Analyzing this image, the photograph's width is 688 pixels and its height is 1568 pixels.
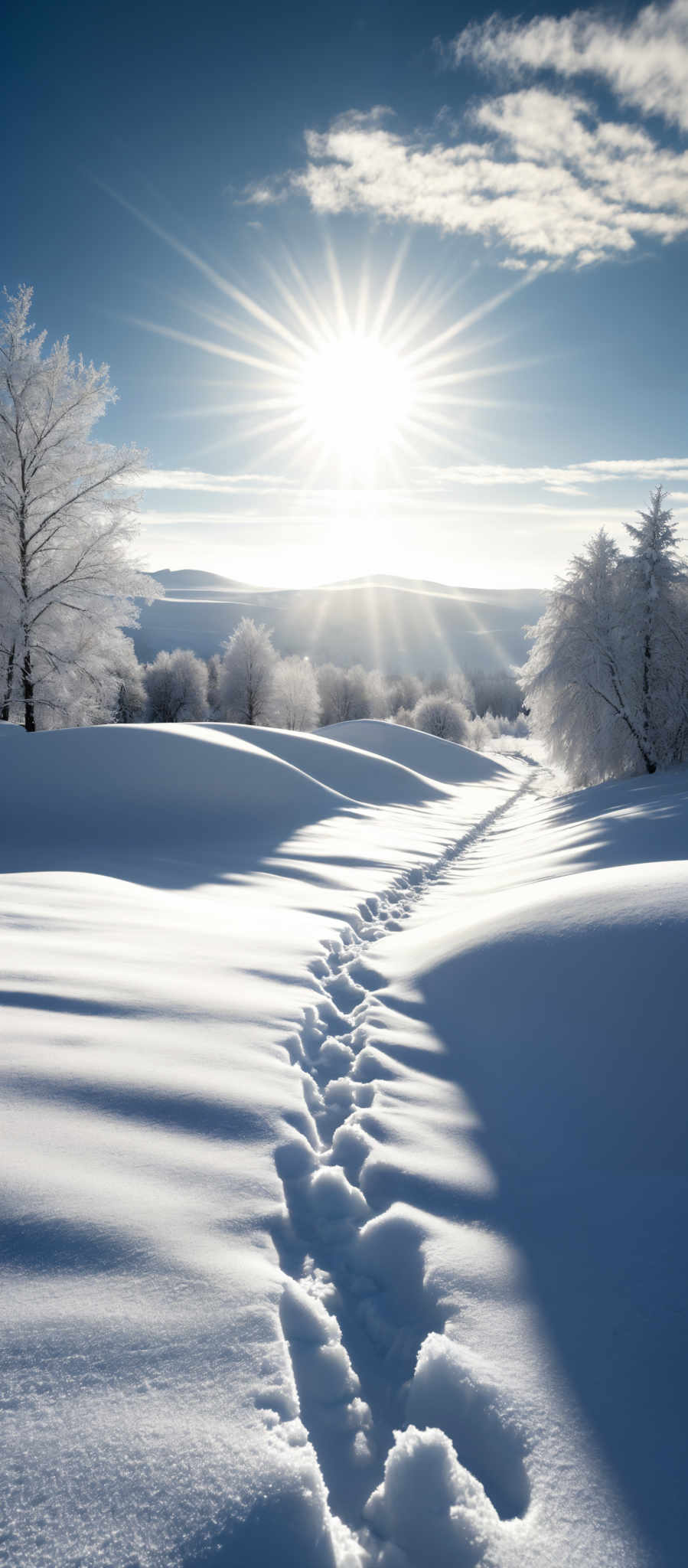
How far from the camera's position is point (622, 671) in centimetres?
1606

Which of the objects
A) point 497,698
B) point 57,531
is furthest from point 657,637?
point 497,698

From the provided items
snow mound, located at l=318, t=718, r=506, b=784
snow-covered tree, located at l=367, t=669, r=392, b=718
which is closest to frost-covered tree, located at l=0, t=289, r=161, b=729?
snow mound, located at l=318, t=718, r=506, b=784

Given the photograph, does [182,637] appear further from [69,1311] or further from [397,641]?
[69,1311]

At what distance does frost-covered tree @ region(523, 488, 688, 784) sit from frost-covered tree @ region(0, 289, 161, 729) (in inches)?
398

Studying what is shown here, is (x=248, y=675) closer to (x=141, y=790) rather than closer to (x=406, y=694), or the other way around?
(x=406, y=694)

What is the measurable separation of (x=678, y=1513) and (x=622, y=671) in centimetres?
1636

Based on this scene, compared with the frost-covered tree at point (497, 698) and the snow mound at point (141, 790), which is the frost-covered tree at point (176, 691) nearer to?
the snow mound at point (141, 790)

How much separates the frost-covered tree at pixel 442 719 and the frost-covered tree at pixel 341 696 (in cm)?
684

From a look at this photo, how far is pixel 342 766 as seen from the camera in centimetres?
1639

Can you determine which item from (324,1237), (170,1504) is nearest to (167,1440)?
(170,1504)

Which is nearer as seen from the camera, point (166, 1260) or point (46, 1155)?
point (166, 1260)

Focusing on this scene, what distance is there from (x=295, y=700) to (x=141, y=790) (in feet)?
90.2

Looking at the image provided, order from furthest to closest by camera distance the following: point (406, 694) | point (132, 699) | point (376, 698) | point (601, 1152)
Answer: point (406, 694)
point (376, 698)
point (132, 699)
point (601, 1152)

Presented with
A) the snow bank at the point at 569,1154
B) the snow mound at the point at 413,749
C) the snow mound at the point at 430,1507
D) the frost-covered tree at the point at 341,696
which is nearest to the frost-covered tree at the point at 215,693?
the frost-covered tree at the point at 341,696
